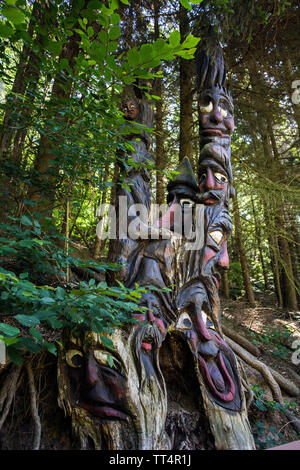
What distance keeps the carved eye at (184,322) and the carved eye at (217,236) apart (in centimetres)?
103

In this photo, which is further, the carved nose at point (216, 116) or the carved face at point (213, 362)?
the carved nose at point (216, 116)

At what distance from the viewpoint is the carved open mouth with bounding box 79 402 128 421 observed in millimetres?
2279

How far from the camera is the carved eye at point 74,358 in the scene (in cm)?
250

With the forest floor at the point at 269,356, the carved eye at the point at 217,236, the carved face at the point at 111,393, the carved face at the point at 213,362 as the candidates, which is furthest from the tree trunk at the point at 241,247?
the carved face at the point at 111,393

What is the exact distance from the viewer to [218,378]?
2873 mm

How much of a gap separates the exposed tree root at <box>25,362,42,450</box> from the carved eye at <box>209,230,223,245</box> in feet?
8.09

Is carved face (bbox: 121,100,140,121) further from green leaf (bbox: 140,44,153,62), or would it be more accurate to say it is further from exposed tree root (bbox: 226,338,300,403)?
exposed tree root (bbox: 226,338,300,403)

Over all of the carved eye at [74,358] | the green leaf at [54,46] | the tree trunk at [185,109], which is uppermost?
the tree trunk at [185,109]

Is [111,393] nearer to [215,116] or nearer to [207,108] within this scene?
[215,116]

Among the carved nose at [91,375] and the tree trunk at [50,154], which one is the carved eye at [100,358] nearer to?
the carved nose at [91,375]

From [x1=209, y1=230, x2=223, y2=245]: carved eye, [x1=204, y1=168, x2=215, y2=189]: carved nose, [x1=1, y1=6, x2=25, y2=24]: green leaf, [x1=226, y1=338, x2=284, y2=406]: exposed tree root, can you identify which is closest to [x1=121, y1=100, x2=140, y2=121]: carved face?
[x1=204, y1=168, x2=215, y2=189]: carved nose

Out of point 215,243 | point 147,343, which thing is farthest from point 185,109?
point 147,343

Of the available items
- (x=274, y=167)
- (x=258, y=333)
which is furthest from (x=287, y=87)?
(x=258, y=333)
